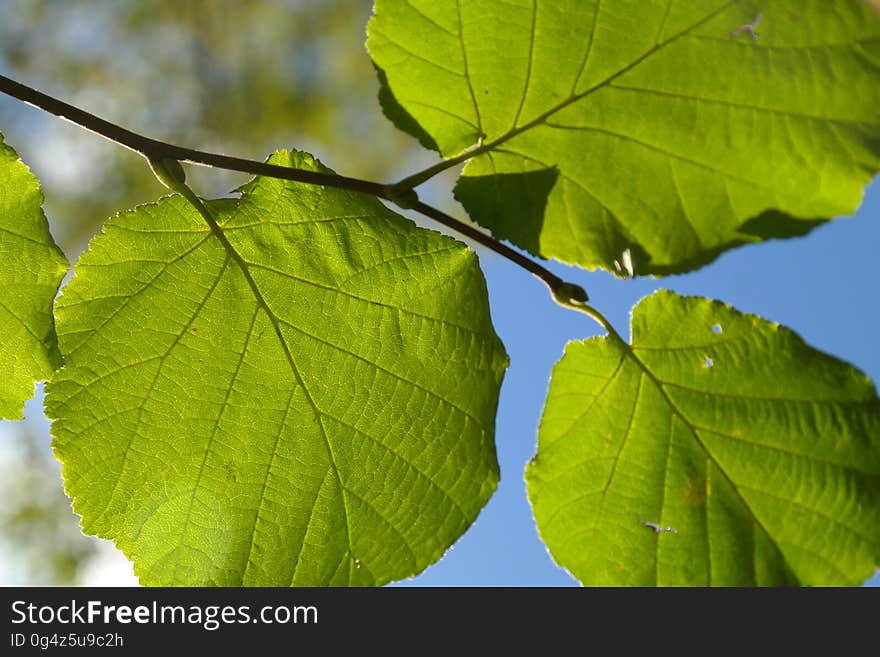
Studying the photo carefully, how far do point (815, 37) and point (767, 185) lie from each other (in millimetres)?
191

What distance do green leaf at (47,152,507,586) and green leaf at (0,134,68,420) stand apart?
0.04 meters

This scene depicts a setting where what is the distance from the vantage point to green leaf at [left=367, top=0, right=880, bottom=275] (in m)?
1.08

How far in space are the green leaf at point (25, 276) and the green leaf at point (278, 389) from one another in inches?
1.4

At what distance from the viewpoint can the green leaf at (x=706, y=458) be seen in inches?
50.9

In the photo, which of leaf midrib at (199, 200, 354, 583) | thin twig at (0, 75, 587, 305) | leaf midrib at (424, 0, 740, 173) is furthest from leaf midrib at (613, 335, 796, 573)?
leaf midrib at (199, 200, 354, 583)

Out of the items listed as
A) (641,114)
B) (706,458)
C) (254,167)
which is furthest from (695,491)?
(254,167)

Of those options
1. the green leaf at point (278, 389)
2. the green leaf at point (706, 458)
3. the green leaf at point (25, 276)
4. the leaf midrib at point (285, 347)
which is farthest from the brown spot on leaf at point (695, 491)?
the green leaf at point (25, 276)

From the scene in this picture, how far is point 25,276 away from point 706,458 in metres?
1.10

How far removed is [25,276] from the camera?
129 cm

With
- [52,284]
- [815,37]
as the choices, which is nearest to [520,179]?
[815,37]

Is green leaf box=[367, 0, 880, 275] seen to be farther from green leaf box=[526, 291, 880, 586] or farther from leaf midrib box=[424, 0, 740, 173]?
green leaf box=[526, 291, 880, 586]

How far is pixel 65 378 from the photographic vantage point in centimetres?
132

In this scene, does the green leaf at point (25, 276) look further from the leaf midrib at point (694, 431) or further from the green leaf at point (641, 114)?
the leaf midrib at point (694, 431)

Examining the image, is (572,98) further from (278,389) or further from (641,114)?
(278,389)
